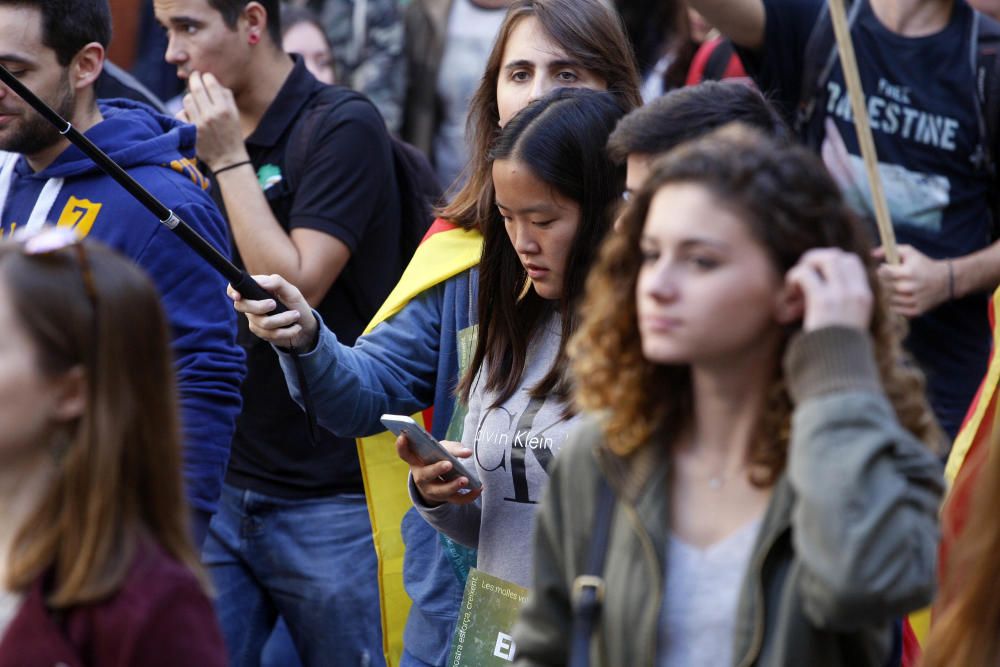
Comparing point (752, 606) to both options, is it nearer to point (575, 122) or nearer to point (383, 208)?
point (575, 122)

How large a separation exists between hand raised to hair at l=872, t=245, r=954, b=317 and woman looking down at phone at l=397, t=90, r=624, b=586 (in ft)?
3.63

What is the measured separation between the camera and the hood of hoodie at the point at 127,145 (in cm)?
365

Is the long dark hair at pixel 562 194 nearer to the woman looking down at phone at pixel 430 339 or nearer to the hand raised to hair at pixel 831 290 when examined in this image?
the woman looking down at phone at pixel 430 339

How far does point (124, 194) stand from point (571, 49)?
1165 mm

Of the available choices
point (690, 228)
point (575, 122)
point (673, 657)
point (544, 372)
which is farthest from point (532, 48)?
point (673, 657)

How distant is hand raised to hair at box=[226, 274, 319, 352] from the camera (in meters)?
3.15

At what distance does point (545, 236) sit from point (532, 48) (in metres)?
0.93

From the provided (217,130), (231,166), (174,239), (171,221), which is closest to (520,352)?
(171,221)

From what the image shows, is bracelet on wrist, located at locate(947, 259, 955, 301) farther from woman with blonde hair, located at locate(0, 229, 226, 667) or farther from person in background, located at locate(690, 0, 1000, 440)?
woman with blonde hair, located at locate(0, 229, 226, 667)

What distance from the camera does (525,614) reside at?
236cm

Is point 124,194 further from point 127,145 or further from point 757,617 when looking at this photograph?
point 757,617

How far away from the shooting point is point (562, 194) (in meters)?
3.12

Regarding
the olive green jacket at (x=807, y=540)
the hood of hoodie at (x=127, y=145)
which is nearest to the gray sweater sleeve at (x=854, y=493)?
the olive green jacket at (x=807, y=540)

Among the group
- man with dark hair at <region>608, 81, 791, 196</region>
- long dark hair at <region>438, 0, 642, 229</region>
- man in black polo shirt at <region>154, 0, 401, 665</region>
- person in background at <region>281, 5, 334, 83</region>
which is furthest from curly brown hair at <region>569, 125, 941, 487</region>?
person in background at <region>281, 5, 334, 83</region>
